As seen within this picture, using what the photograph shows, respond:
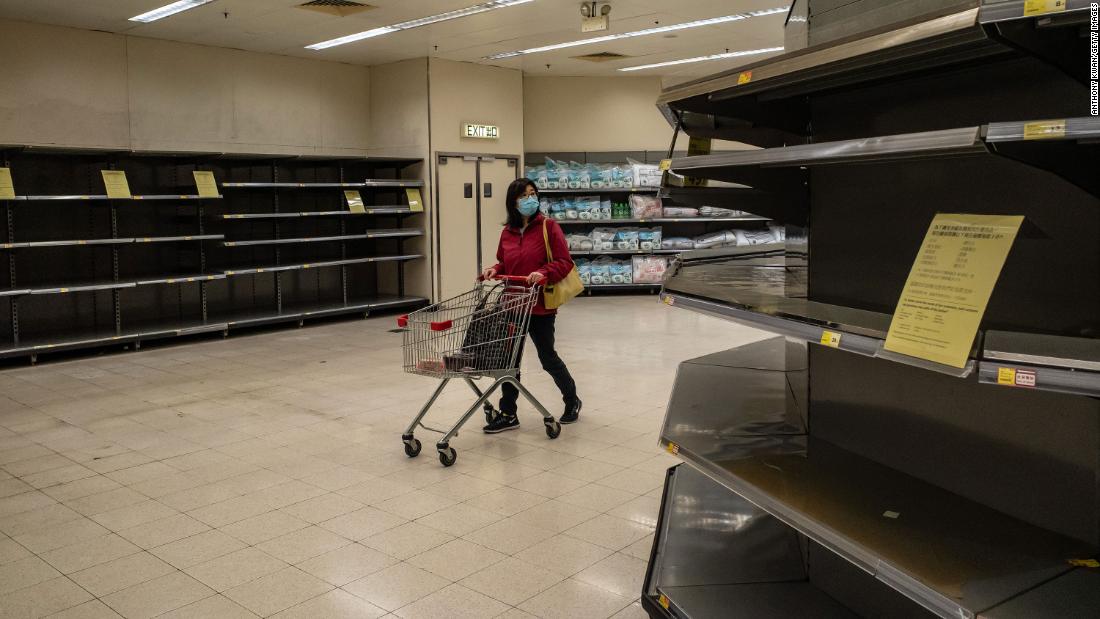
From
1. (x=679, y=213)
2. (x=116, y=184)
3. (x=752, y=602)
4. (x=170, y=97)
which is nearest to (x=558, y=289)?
(x=752, y=602)

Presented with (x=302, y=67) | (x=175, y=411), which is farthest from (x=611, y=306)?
(x=175, y=411)

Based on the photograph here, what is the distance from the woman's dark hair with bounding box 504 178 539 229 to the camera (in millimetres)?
5000

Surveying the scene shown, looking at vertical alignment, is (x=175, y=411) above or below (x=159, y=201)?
below

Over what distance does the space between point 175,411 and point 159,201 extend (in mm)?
3936

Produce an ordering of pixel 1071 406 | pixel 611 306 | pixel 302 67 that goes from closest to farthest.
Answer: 1. pixel 1071 406
2. pixel 302 67
3. pixel 611 306

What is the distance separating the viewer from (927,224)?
2131 millimetres

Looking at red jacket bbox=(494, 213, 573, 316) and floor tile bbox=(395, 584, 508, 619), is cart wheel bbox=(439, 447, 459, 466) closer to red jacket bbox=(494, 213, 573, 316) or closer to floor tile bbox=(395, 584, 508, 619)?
red jacket bbox=(494, 213, 573, 316)

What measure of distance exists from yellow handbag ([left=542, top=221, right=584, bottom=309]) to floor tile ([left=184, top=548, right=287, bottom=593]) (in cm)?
212

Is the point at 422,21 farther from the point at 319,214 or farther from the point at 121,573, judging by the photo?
the point at 121,573

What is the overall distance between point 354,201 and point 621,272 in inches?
152

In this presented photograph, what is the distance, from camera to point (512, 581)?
319 cm

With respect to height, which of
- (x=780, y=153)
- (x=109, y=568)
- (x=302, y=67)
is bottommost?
(x=109, y=568)

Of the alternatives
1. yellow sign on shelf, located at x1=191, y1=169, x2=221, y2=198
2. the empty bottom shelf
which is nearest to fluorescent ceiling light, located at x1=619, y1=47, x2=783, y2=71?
yellow sign on shelf, located at x1=191, y1=169, x2=221, y2=198

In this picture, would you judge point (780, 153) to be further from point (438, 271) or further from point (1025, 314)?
point (438, 271)
